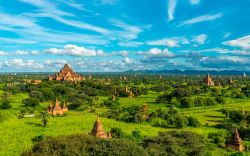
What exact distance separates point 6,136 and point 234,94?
240 feet

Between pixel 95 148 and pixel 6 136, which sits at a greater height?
pixel 95 148

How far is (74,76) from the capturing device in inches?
5842

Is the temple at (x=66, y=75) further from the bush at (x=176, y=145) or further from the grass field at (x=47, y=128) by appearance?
the bush at (x=176, y=145)

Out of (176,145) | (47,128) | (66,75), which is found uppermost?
(66,75)

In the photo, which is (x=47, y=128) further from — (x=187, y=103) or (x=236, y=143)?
(x=187, y=103)

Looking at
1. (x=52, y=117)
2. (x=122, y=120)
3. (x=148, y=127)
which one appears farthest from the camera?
(x=52, y=117)

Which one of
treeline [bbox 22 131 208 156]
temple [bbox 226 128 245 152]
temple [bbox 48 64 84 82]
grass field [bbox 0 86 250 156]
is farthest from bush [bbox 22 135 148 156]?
temple [bbox 48 64 84 82]

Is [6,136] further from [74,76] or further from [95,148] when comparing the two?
[74,76]

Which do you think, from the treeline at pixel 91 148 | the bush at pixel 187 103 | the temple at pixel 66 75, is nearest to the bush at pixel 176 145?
the treeline at pixel 91 148

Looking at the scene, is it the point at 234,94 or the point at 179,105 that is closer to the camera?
the point at 179,105

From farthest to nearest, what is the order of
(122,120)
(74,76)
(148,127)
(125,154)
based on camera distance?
(74,76) < (122,120) < (148,127) < (125,154)

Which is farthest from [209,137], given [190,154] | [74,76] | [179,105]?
[74,76]

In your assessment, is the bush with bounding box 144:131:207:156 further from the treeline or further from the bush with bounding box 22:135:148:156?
the bush with bounding box 22:135:148:156

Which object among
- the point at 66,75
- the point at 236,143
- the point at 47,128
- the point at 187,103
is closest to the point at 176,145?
the point at 236,143
